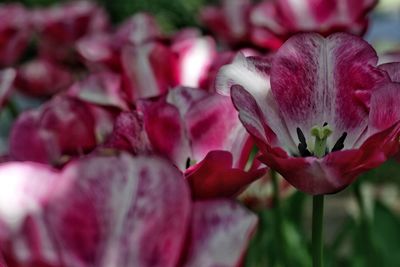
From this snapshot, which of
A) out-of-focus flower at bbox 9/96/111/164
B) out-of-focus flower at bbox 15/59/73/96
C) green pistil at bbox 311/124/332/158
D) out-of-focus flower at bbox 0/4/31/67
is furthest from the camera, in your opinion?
out-of-focus flower at bbox 15/59/73/96

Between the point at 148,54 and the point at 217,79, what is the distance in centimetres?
35

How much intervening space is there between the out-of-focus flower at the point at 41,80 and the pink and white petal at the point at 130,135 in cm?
102

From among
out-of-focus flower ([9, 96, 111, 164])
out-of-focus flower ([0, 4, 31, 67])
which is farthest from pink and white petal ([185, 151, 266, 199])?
out-of-focus flower ([0, 4, 31, 67])

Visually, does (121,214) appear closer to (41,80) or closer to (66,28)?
(41,80)

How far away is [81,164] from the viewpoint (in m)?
0.59

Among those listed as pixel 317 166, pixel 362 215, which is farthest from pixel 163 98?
pixel 362 215

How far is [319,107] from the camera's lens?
79cm

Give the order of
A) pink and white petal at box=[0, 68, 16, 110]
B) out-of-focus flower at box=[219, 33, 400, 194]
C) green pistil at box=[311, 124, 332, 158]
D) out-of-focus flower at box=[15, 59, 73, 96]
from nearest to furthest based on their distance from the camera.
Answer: out-of-focus flower at box=[219, 33, 400, 194] < green pistil at box=[311, 124, 332, 158] < pink and white petal at box=[0, 68, 16, 110] < out-of-focus flower at box=[15, 59, 73, 96]

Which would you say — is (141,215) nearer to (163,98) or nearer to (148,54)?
(163,98)

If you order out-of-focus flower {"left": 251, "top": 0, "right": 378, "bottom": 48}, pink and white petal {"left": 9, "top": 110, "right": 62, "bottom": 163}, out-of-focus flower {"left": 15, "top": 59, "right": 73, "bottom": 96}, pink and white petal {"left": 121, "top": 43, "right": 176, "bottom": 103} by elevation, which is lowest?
out-of-focus flower {"left": 15, "top": 59, "right": 73, "bottom": 96}

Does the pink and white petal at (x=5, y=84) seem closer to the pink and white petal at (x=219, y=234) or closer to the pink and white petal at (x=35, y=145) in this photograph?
the pink and white petal at (x=35, y=145)

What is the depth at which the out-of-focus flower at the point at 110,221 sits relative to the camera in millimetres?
587

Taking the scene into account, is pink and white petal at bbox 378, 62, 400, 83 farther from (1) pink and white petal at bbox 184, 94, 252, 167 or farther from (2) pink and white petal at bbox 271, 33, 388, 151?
(1) pink and white petal at bbox 184, 94, 252, 167

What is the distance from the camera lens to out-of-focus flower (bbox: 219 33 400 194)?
689 millimetres
